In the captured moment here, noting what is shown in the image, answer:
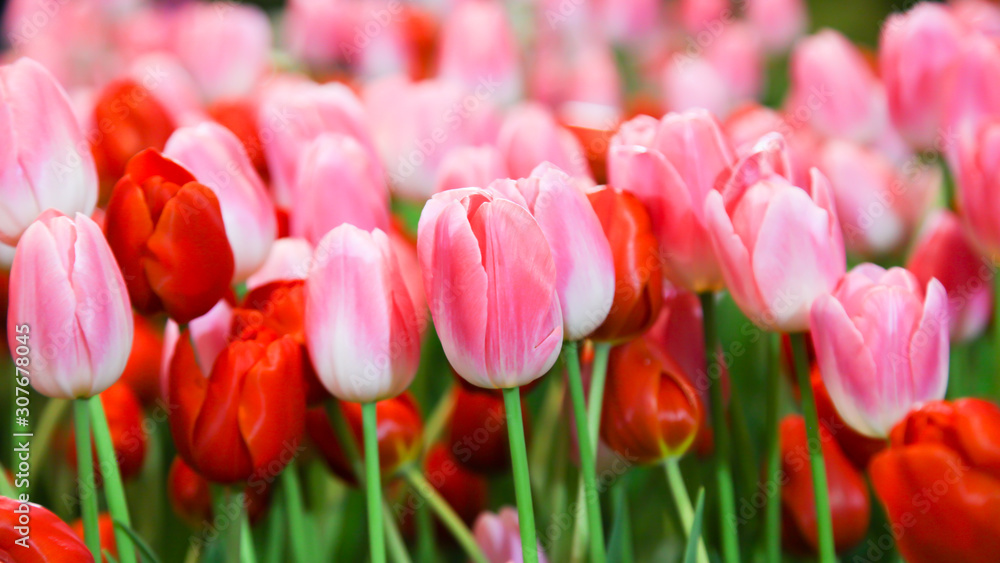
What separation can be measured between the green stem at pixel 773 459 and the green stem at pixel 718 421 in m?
0.02

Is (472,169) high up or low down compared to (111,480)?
up

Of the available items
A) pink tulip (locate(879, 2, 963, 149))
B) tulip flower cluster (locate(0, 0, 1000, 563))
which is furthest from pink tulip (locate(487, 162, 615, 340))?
pink tulip (locate(879, 2, 963, 149))

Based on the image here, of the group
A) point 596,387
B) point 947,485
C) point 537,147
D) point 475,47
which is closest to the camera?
point 947,485

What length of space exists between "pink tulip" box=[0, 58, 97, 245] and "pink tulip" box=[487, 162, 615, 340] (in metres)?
0.21

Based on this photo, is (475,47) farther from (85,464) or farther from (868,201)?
(85,464)

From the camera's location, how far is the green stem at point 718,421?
44cm

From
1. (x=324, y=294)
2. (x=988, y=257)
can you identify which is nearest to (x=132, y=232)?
(x=324, y=294)

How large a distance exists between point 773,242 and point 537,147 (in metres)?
0.22

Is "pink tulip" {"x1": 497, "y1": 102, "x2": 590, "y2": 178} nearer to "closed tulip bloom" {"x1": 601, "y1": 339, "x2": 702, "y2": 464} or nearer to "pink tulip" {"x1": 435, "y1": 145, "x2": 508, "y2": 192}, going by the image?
"pink tulip" {"x1": 435, "y1": 145, "x2": 508, "y2": 192}

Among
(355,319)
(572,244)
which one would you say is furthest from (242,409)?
(572,244)

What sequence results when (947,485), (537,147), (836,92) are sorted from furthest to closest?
(836,92) → (537,147) → (947,485)

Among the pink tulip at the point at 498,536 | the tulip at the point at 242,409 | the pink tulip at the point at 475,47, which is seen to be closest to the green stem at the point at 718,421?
the pink tulip at the point at 498,536

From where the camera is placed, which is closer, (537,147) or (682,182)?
(682,182)

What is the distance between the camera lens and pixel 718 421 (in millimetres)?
461
